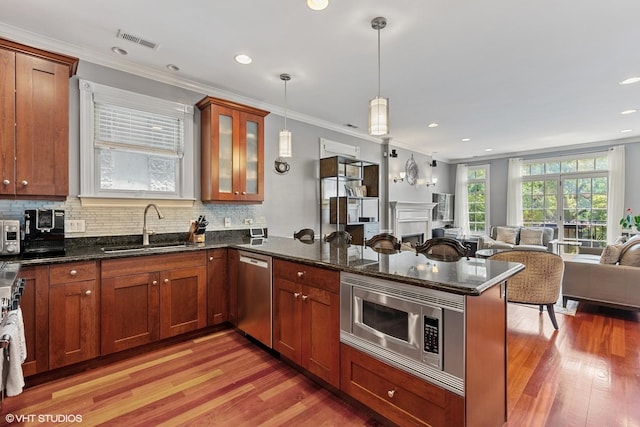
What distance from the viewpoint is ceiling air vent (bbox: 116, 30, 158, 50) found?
2.51 m

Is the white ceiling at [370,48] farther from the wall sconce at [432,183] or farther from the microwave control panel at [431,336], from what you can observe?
the wall sconce at [432,183]

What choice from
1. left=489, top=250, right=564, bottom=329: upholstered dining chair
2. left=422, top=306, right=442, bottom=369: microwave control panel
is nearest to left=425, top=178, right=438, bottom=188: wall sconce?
left=489, top=250, right=564, bottom=329: upholstered dining chair

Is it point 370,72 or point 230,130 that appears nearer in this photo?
point 370,72

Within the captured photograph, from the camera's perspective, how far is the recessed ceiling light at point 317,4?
2.06 metres

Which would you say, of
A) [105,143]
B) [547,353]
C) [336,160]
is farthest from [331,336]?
[336,160]

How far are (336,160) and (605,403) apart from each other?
3.73 meters

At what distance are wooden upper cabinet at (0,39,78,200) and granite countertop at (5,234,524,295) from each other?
0.56 m

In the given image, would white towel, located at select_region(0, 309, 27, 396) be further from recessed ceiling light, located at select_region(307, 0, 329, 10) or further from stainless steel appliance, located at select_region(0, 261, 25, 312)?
recessed ceiling light, located at select_region(307, 0, 329, 10)

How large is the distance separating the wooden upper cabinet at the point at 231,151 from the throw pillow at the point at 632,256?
14.2ft

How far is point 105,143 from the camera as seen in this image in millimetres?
2918

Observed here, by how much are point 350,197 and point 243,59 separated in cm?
269

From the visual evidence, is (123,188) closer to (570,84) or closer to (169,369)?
(169,369)

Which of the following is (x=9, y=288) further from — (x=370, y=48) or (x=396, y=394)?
(x=370, y=48)

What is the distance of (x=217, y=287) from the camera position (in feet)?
10.00
